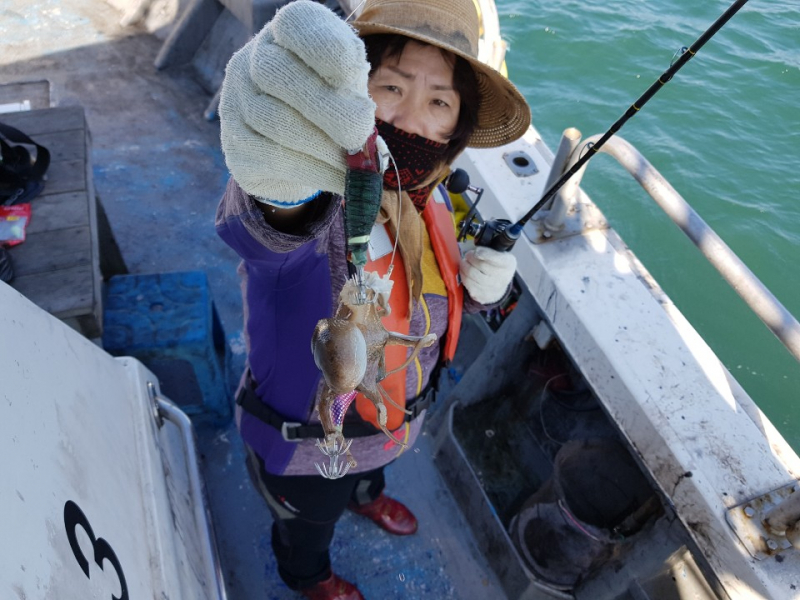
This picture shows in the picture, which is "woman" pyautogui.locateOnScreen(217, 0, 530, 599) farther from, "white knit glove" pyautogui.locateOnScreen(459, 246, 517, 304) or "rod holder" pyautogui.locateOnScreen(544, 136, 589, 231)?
"rod holder" pyautogui.locateOnScreen(544, 136, 589, 231)

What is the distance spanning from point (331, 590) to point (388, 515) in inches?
18.0

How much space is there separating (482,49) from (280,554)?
2.85 metres

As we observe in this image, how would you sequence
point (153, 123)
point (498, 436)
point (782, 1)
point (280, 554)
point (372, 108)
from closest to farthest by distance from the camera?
point (372, 108), point (280, 554), point (498, 436), point (153, 123), point (782, 1)

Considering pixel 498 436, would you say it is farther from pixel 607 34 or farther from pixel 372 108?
pixel 607 34

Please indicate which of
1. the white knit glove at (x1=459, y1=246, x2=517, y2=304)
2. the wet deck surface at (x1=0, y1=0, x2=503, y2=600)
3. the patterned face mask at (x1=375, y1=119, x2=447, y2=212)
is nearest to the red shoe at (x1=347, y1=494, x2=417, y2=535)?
the wet deck surface at (x1=0, y1=0, x2=503, y2=600)

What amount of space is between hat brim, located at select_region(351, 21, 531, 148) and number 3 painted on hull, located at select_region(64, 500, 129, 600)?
1359mm

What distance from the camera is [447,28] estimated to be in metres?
1.56

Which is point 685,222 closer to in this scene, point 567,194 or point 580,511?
point 567,194

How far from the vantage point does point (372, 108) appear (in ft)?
3.54

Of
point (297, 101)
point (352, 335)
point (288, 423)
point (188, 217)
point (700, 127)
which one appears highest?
point (297, 101)

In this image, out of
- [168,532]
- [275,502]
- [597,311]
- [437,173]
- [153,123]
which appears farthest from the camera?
[153,123]

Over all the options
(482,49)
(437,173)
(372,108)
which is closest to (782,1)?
(482,49)

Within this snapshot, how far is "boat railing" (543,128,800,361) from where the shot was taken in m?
1.71

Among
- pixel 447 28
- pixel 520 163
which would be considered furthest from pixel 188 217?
pixel 447 28
